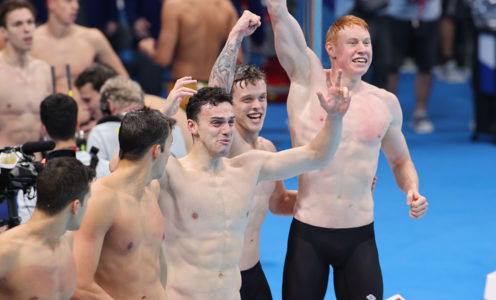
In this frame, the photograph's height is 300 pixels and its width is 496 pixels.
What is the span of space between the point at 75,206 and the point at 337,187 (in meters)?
1.76

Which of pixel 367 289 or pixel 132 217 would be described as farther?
pixel 367 289

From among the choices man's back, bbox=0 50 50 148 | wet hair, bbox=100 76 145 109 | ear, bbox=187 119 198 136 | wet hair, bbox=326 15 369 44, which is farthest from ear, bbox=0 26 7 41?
ear, bbox=187 119 198 136

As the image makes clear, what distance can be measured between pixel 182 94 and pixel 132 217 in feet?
2.42

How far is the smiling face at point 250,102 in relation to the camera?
4156 millimetres

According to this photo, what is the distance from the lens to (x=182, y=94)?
3.76 meters

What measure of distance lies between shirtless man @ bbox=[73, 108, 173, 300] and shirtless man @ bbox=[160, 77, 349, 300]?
0.77 ft

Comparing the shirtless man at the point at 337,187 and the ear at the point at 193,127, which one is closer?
the ear at the point at 193,127

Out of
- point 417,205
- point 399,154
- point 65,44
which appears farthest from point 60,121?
point 65,44

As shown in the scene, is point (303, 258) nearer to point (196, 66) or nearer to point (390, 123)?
point (390, 123)

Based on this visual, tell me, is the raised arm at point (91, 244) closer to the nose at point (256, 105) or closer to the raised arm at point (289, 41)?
the nose at point (256, 105)

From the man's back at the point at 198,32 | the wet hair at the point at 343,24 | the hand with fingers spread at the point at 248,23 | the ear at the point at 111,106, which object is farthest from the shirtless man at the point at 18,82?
the wet hair at the point at 343,24

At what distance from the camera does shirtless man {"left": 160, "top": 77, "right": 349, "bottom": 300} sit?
12.0ft

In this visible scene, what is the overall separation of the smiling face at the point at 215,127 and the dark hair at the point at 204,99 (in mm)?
19

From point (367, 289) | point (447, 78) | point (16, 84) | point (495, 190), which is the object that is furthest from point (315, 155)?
point (447, 78)
